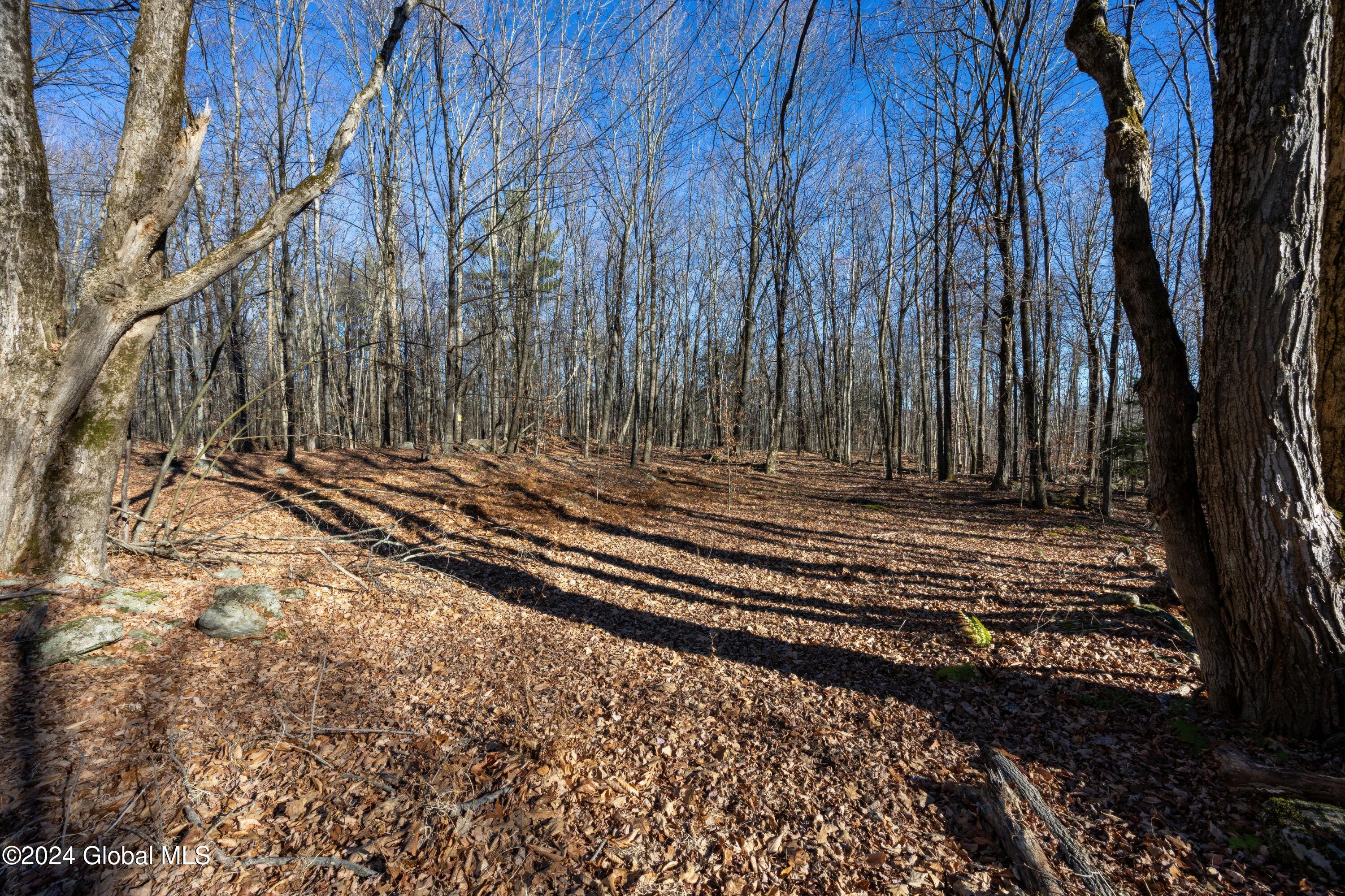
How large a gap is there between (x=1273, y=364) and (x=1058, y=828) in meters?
2.65

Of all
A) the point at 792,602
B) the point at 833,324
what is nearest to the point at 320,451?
the point at 792,602

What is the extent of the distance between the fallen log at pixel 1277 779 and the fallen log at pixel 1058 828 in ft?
3.12

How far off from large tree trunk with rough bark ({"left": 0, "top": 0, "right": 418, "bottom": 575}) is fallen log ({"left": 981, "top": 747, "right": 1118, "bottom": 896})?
6227 mm

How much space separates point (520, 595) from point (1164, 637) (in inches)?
244

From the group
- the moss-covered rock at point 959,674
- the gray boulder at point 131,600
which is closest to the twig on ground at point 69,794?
the gray boulder at point 131,600

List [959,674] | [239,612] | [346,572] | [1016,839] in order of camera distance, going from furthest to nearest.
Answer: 1. [346,572]
2. [959,674]
3. [239,612]
4. [1016,839]

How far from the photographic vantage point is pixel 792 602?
6105 mm

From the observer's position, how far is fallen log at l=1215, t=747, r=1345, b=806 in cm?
242

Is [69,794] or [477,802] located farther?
[477,802]

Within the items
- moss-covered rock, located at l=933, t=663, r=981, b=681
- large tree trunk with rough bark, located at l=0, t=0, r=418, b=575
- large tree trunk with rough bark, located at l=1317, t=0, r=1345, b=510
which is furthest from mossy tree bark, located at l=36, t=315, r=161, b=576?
large tree trunk with rough bark, located at l=1317, t=0, r=1345, b=510

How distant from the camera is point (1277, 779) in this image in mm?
2568

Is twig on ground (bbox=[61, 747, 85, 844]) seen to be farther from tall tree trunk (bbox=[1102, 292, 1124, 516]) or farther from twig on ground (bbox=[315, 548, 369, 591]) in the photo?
tall tree trunk (bbox=[1102, 292, 1124, 516])

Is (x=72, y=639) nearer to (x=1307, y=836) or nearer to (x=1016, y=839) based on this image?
(x=1016, y=839)

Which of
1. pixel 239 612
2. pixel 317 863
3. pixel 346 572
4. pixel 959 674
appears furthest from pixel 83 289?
pixel 959 674
